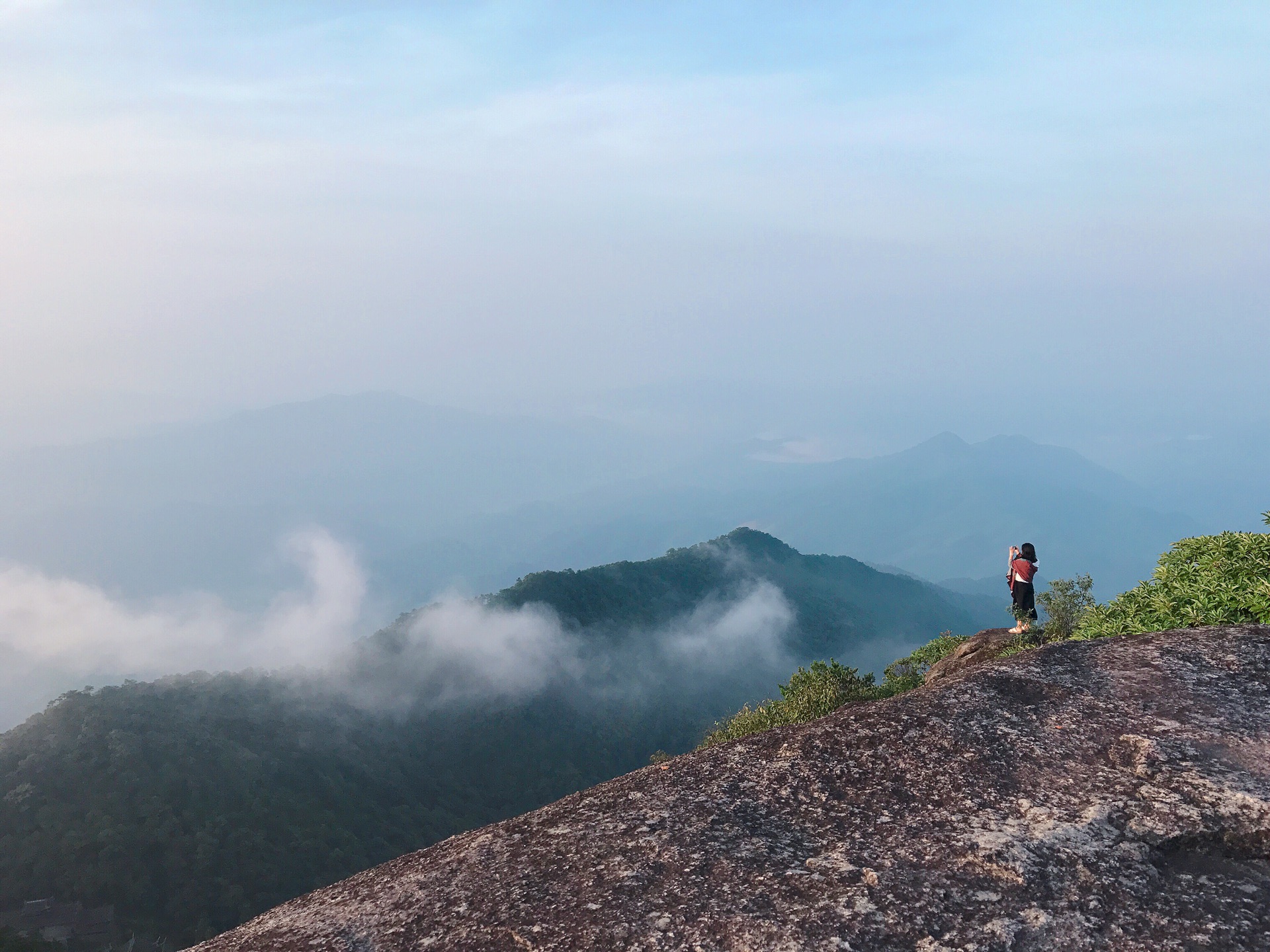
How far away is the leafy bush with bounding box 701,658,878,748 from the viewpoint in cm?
2688

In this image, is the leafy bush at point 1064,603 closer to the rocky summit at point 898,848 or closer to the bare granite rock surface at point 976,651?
the bare granite rock surface at point 976,651

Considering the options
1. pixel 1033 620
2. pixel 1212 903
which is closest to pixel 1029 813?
pixel 1212 903

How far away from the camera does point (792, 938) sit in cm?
600

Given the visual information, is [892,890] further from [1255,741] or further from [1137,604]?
[1137,604]

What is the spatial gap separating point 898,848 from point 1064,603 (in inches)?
750

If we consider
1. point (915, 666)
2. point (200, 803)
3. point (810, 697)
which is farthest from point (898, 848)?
point (200, 803)

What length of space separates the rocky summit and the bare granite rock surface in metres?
11.6

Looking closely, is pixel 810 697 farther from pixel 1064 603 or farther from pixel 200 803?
pixel 200 803

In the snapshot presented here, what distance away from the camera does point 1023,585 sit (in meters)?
20.7

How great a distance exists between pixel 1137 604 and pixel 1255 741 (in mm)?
7271

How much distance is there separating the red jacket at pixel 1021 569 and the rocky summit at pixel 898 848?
10.8 metres

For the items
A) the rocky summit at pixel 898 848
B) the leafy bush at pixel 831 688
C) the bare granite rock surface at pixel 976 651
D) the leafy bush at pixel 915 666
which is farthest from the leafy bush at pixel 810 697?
the rocky summit at pixel 898 848

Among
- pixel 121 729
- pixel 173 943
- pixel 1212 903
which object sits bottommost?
pixel 173 943

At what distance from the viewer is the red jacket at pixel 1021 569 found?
66.7ft
